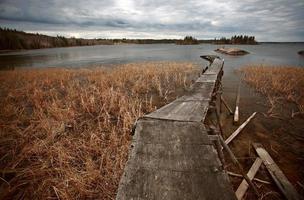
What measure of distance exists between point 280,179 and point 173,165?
9.83 feet

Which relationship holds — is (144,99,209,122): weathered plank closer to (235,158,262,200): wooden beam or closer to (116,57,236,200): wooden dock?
(116,57,236,200): wooden dock

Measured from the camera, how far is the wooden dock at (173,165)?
1.81 meters

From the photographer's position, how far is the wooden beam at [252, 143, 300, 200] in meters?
3.28

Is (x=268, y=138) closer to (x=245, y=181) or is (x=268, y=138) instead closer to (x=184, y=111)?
(x=245, y=181)

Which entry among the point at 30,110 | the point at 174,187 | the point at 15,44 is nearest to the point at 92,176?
the point at 174,187

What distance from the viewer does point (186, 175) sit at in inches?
79.8

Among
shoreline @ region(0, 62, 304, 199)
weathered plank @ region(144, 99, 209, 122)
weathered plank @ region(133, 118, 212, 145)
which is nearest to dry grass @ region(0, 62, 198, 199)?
shoreline @ region(0, 62, 304, 199)

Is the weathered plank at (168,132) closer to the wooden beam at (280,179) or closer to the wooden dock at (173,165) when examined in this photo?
the wooden dock at (173,165)

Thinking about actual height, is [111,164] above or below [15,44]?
below

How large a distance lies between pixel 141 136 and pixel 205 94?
3.65 metres

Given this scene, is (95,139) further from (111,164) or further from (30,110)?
(30,110)

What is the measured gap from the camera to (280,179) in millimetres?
3680

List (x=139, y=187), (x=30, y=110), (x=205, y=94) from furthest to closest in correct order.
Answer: (x=30, y=110) < (x=205, y=94) < (x=139, y=187)

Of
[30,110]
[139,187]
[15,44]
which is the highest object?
[15,44]
